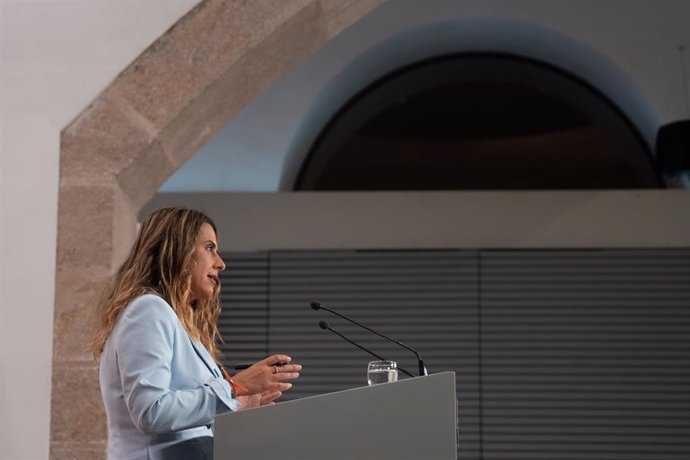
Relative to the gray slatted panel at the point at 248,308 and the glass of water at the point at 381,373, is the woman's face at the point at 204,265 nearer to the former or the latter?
the glass of water at the point at 381,373

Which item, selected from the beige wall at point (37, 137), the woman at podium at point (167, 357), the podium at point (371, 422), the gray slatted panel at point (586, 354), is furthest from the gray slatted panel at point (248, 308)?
the podium at point (371, 422)

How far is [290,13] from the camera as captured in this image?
405cm

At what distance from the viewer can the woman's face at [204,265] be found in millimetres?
2641

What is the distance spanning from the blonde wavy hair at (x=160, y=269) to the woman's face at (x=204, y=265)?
2cm

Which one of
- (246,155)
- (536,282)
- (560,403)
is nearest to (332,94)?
(246,155)

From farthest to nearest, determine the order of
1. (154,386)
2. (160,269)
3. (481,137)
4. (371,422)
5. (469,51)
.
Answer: (469,51)
(481,137)
(160,269)
(154,386)
(371,422)

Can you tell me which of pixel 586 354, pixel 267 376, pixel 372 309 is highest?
pixel 372 309

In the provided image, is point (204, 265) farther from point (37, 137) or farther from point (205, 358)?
point (37, 137)

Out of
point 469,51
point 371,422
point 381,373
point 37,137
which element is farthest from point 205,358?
point 469,51

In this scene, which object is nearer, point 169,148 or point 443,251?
point 169,148

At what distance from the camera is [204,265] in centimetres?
264

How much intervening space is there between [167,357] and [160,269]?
0.25 m

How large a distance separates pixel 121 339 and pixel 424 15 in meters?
5.74

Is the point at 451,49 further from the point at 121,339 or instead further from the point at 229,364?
the point at 121,339
